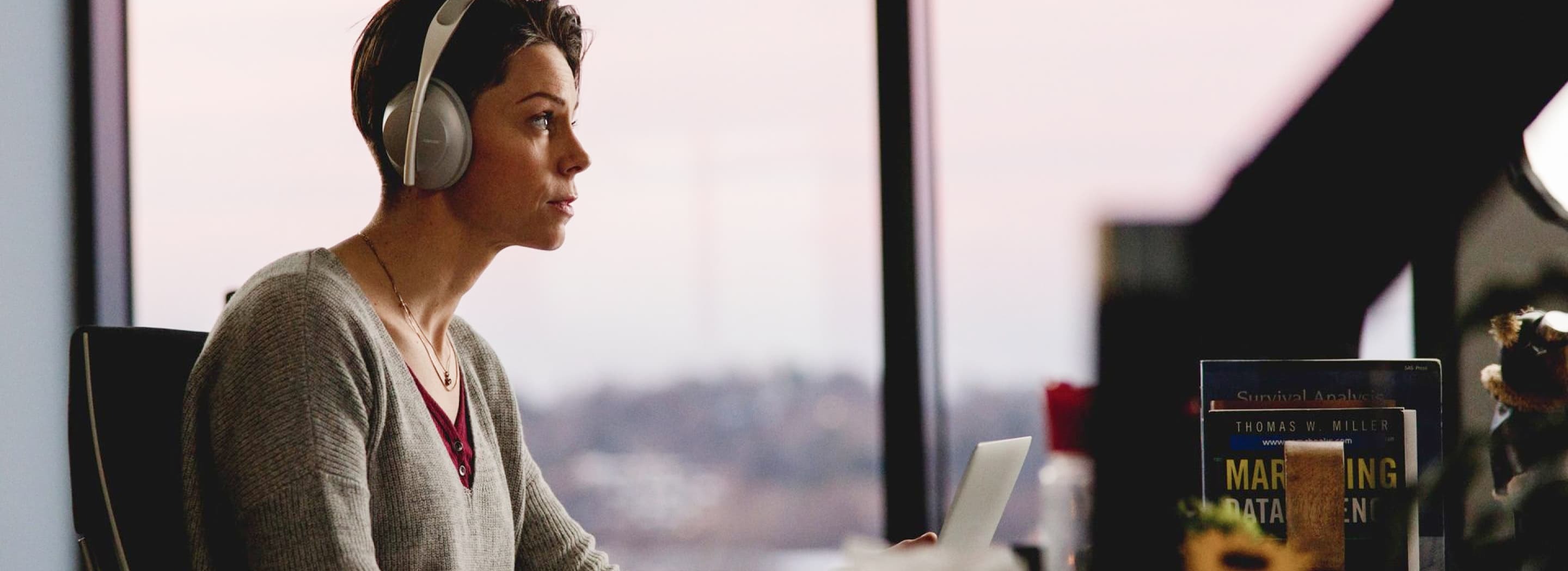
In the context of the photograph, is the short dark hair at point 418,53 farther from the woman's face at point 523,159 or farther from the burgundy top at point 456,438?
the burgundy top at point 456,438

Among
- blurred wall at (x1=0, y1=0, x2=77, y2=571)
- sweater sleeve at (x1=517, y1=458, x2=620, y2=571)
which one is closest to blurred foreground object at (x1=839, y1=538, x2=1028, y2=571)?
sweater sleeve at (x1=517, y1=458, x2=620, y2=571)

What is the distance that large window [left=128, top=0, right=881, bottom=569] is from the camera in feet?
7.10

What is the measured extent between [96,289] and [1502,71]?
244 centimetres

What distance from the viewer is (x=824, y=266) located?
2.17 metres

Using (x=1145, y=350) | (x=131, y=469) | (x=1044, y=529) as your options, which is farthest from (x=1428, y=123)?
(x=131, y=469)

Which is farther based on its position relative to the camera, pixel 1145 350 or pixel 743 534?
pixel 743 534

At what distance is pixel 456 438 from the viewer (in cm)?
127

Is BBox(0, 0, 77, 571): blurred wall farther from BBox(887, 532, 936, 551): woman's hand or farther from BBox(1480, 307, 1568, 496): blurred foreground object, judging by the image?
BBox(1480, 307, 1568, 496): blurred foreground object

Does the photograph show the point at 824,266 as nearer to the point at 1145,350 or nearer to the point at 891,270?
the point at 891,270

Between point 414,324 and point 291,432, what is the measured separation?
0.27 metres

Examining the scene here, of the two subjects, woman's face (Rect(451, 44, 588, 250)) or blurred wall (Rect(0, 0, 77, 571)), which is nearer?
woman's face (Rect(451, 44, 588, 250))

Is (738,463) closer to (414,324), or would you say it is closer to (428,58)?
(414,324)

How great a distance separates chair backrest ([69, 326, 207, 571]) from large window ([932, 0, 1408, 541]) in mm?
1335

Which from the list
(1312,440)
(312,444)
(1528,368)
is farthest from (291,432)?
(1528,368)
